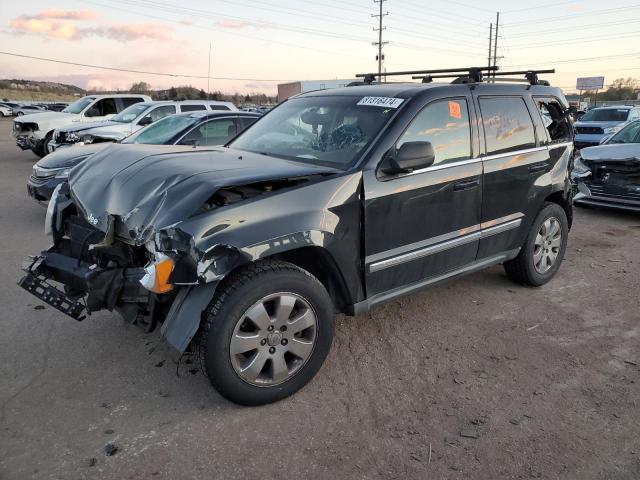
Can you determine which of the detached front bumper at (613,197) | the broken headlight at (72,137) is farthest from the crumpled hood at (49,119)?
the detached front bumper at (613,197)

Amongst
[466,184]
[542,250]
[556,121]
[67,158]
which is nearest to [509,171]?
[466,184]

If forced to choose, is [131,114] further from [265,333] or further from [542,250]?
[265,333]

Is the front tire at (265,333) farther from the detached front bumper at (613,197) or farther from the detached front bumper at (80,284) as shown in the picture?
the detached front bumper at (613,197)

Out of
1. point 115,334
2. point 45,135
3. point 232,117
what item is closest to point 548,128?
point 115,334

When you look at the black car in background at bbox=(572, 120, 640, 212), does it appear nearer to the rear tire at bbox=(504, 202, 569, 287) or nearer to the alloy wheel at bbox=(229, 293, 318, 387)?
the rear tire at bbox=(504, 202, 569, 287)

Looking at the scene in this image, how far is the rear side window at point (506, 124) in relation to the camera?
424 cm

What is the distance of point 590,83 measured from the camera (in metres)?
67.3

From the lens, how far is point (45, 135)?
15.1m

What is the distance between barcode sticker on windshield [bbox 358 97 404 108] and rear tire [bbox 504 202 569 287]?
6.53ft

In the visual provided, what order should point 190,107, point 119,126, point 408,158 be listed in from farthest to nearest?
point 190,107 < point 119,126 < point 408,158

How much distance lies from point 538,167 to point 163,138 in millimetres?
5658

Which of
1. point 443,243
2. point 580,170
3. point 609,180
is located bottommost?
point 443,243

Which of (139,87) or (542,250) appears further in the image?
(139,87)

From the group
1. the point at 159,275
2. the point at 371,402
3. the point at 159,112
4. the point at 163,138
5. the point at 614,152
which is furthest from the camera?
the point at 159,112
